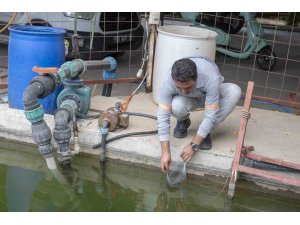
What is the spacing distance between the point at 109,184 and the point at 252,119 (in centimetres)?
156

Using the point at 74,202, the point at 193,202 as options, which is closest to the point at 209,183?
the point at 193,202

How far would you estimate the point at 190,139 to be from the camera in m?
3.54

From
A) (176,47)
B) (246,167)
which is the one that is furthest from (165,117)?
(176,47)

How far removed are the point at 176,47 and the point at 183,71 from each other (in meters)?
1.22

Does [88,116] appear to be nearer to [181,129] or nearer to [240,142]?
[181,129]

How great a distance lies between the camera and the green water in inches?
123

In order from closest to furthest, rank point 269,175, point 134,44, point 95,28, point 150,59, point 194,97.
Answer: point 269,175 → point 194,97 → point 150,59 → point 95,28 → point 134,44

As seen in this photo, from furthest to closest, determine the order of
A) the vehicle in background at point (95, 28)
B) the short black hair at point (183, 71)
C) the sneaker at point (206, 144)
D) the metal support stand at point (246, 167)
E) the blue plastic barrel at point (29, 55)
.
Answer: the vehicle in background at point (95, 28)
the blue plastic barrel at point (29, 55)
the sneaker at point (206, 144)
the metal support stand at point (246, 167)
the short black hair at point (183, 71)

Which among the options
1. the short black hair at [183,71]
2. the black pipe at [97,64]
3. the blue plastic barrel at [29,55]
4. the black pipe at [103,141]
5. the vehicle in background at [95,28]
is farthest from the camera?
the vehicle in background at [95,28]

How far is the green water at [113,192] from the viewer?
3.12m

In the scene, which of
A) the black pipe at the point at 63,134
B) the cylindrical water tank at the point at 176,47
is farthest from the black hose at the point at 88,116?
the cylindrical water tank at the point at 176,47

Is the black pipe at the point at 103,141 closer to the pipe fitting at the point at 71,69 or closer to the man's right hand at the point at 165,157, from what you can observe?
the pipe fitting at the point at 71,69

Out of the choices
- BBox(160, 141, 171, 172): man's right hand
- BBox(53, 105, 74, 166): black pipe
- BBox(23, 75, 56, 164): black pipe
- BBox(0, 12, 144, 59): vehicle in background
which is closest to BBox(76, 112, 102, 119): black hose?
BBox(53, 105, 74, 166): black pipe

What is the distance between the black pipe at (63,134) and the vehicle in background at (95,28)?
7.50 feet
